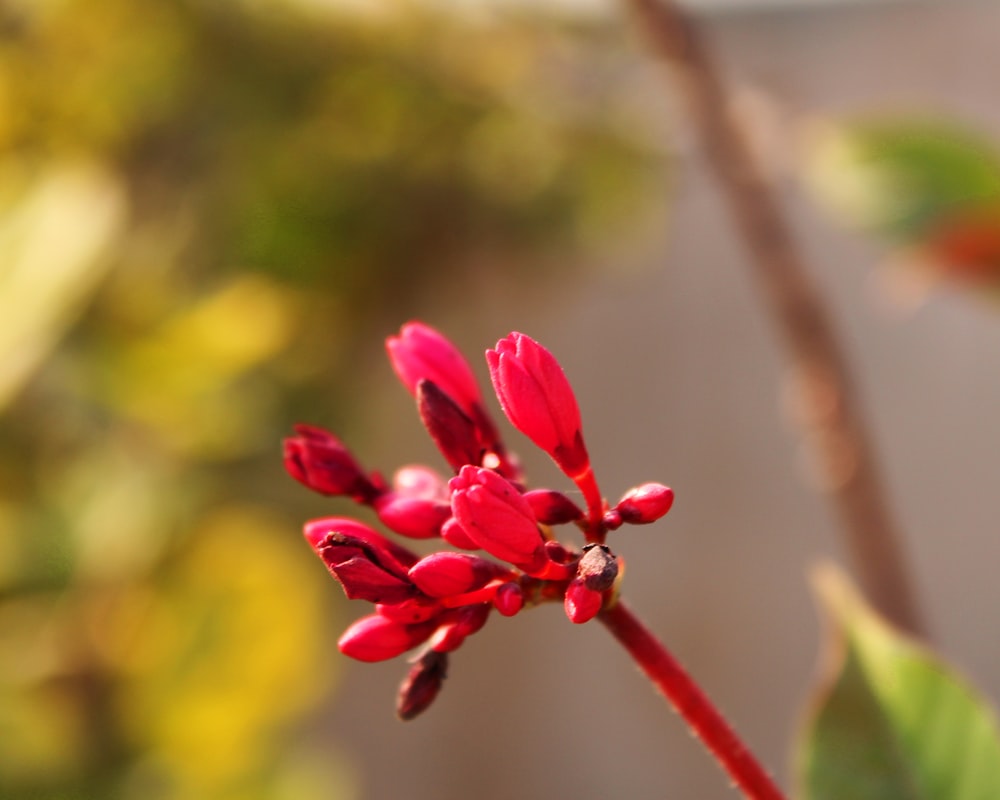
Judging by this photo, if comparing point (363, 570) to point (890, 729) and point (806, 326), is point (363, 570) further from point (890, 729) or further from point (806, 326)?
point (806, 326)

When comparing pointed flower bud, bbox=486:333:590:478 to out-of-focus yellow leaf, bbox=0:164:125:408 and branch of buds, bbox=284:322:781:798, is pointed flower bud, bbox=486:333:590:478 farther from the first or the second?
out-of-focus yellow leaf, bbox=0:164:125:408

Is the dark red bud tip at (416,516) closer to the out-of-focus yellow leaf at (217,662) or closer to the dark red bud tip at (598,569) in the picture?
the dark red bud tip at (598,569)

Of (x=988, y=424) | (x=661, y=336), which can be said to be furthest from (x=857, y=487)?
(x=661, y=336)

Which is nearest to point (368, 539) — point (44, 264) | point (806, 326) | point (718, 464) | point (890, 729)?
point (890, 729)

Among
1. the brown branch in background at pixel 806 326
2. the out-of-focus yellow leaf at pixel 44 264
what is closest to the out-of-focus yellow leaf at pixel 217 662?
the out-of-focus yellow leaf at pixel 44 264

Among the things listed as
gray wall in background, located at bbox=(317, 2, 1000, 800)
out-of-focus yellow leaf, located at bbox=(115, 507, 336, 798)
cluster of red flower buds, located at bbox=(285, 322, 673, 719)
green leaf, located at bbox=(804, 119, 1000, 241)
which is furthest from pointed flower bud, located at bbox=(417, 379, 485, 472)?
gray wall in background, located at bbox=(317, 2, 1000, 800)

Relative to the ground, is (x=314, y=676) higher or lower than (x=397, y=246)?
lower

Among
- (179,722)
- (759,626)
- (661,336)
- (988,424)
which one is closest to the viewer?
(179,722)

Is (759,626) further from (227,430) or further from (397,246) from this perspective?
(227,430)
